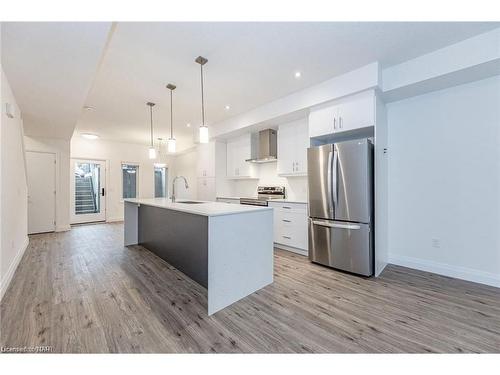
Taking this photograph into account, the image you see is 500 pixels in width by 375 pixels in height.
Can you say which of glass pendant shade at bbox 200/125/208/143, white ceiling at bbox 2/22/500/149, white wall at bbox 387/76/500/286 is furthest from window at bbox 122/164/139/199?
white wall at bbox 387/76/500/286

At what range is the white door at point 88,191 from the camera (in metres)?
6.73

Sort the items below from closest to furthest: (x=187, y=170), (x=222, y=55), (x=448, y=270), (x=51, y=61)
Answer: (x=51, y=61) → (x=222, y=55) → (x=448, y=270) → (x=187, y=170)

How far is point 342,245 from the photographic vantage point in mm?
3037

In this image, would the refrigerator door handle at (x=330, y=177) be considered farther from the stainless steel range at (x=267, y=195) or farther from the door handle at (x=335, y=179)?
the stainless steel range at (x=267, y=195)

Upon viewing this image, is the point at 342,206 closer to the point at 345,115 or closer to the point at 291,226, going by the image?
the point at 291,226

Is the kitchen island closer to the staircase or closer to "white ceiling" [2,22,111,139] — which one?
"white ceiling" [2,22,111,139]

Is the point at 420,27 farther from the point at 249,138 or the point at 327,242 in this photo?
the point at 249,138

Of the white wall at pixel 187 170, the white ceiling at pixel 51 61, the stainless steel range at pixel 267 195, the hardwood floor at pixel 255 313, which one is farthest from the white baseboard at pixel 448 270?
the white wall at pixel 187 170

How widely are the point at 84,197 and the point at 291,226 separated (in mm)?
6517

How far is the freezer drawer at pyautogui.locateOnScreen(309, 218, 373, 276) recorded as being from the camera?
2861 millimetres

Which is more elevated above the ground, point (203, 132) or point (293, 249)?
point (203, 132)

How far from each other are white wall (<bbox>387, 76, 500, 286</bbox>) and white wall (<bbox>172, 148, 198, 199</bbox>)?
5923 mm

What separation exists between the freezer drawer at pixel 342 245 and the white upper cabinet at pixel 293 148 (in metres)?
1.17

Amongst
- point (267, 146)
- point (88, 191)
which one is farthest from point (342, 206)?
point (88, 191)
